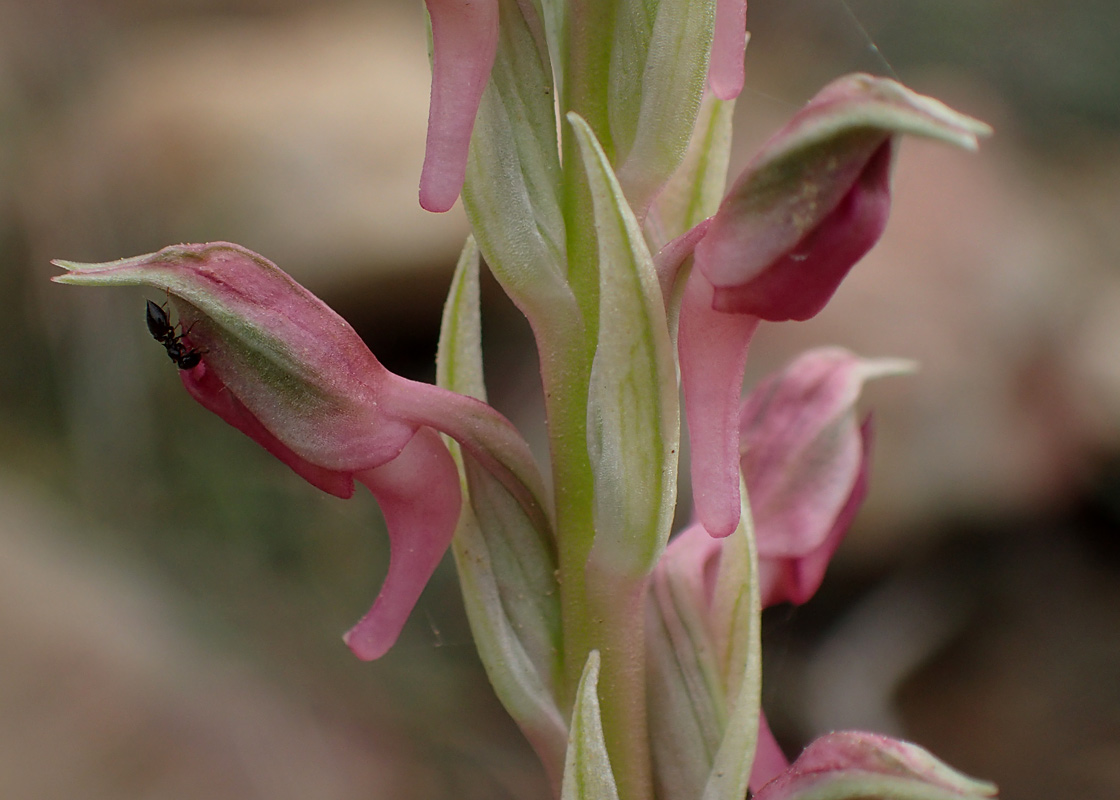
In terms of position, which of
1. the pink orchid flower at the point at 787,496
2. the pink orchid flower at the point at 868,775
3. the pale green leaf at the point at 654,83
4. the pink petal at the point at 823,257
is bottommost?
the pink orchid flower at the point at 868,775

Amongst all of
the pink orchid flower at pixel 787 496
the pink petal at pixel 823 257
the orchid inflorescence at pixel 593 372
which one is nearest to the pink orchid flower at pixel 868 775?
the orchid inflorescence at pixel 593 372

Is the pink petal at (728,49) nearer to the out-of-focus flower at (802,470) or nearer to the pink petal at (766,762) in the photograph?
the out-of-focus flower at (802,470)

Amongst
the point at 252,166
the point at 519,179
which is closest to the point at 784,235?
the point at 519,179

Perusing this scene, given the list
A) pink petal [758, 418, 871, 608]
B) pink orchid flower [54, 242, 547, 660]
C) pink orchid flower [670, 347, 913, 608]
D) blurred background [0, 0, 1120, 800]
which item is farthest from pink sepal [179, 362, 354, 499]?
blurred background [0, 0, 1120, 800]

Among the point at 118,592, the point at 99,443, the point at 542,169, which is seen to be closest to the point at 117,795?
the point at 118,592

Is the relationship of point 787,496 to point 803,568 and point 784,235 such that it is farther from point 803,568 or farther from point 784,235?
point 784,235

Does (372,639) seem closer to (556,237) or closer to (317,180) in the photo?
(556,237)
